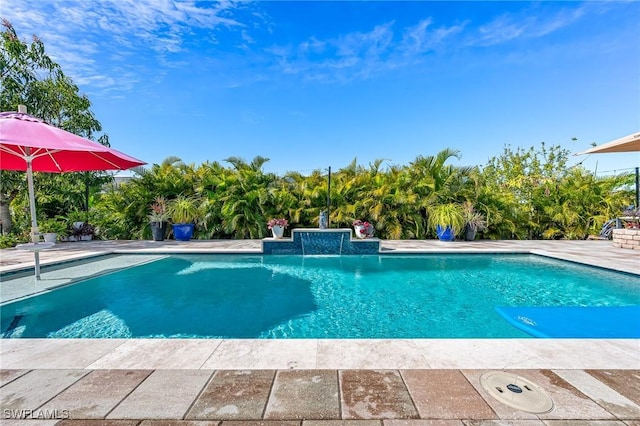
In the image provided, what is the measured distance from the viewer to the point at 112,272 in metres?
6.14

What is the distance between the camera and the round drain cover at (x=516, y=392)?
173cm

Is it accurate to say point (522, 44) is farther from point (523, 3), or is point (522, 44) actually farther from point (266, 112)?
point (266, 112)

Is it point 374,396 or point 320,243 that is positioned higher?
point 320,243

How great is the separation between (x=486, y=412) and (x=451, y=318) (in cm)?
230

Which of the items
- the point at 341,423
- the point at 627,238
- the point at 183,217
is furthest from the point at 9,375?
the point at 627,238

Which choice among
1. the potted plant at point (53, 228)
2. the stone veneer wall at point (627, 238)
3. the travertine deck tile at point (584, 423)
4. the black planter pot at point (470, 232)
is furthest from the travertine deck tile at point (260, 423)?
the potted plant at point (53, 228)

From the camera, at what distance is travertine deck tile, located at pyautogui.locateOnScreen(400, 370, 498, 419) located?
5.49 feet

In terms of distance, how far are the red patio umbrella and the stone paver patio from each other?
101 inches

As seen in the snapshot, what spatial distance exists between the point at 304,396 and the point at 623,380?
2181mm

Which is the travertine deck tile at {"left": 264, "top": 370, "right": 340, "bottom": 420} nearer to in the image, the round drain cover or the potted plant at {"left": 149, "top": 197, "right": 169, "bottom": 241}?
the round drain cover

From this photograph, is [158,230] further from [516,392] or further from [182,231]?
[516,392]

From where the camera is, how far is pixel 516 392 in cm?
188

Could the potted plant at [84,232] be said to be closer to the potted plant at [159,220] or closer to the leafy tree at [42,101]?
the leafy tree at [42,101]

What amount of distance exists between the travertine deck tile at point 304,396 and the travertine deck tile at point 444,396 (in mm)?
505
